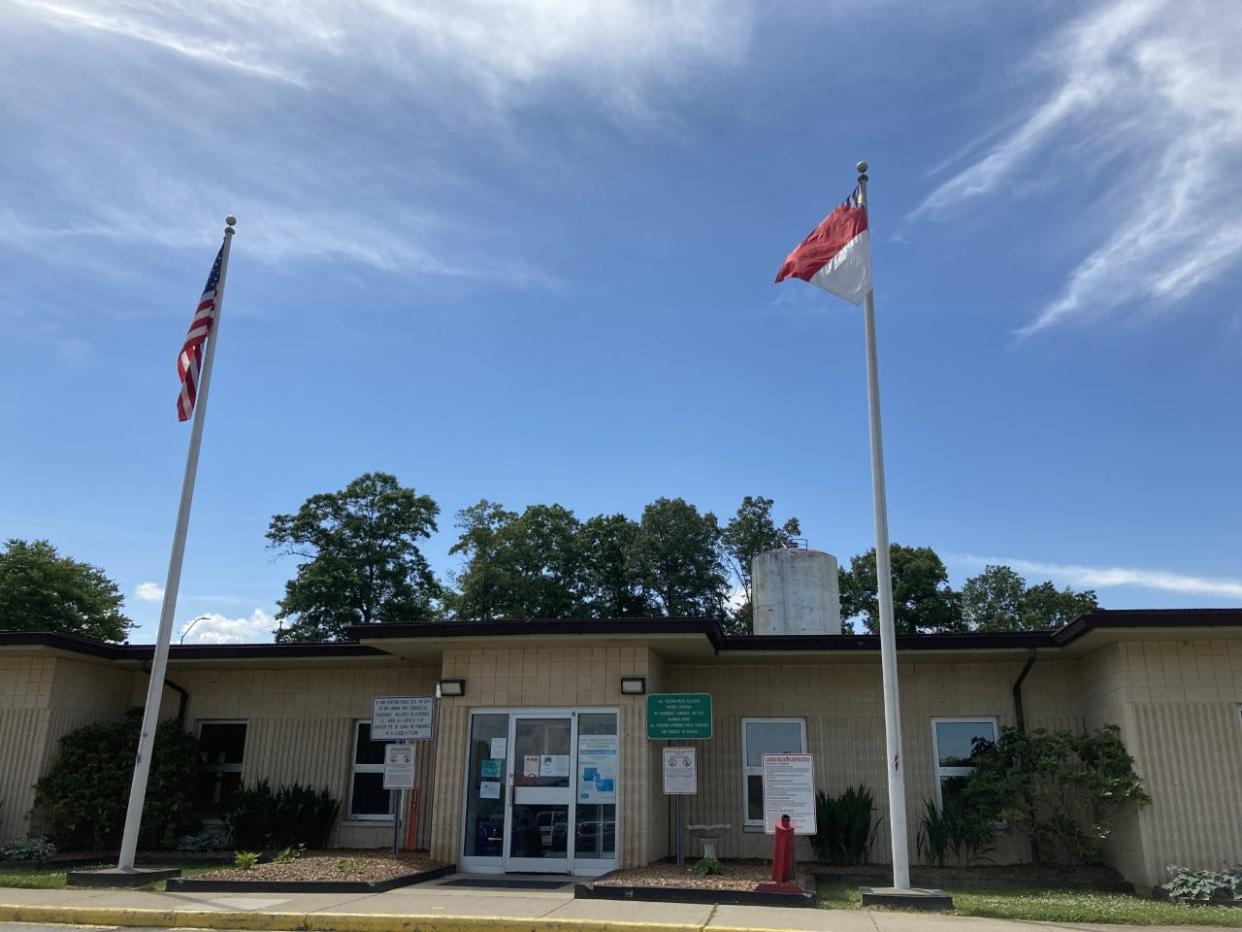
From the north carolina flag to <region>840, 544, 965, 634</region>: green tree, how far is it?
4097 cm

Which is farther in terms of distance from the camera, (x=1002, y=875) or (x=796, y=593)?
(x=796, y=593)

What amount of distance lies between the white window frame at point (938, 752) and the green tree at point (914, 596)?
36227 mm

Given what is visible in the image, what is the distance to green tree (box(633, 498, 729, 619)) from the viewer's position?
50562 mm

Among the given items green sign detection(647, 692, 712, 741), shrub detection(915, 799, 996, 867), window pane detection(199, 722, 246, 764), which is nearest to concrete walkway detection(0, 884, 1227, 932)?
green sign detection(647, 692, 712, 741)

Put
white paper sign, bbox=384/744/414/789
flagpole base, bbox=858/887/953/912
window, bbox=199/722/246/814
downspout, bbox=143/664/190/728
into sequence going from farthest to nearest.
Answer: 1. downspout, bbox=143/664/190/728
2. window, bbox=199/722/246/814
3. white paper sign, bbox=384/744/414/789
4. flagpole base, bbox=858/887/953/912

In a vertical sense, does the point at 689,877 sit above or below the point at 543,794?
below

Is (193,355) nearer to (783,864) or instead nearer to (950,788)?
(783,864)

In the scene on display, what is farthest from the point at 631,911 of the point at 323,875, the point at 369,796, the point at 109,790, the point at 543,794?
the point at 109,790

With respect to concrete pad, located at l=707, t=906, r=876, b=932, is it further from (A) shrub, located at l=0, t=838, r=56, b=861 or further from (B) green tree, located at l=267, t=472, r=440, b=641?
(B) green tree, located at l=267, t=472, r=440, b=641

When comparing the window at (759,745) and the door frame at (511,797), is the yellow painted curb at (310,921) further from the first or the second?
the window at (759,745)

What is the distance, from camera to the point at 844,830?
15.1 m

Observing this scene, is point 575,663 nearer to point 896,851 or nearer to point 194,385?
point 896,851

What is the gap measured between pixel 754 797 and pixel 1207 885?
626cm

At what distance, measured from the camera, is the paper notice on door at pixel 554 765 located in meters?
14.6
